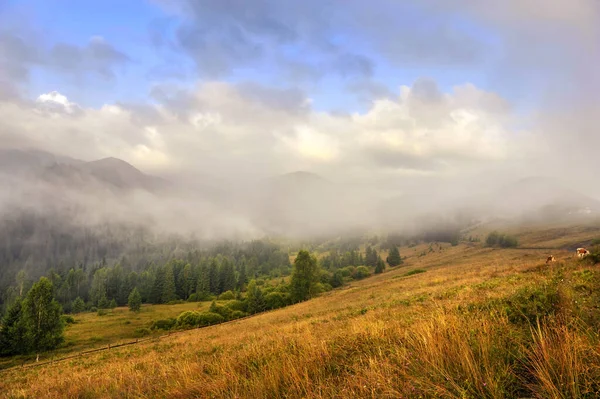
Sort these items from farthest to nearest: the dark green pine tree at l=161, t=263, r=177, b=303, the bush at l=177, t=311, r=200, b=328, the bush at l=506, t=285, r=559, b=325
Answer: the dark green pine tree at l=161, t=263, r=177, b=303 → the bush at l=177, t=311, r=200, b=328 → the bush at l=506, t=285, r=559, b=325

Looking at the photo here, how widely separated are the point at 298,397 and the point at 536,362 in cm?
326

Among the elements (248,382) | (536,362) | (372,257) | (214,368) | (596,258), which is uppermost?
(536,362)

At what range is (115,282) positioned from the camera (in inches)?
5753

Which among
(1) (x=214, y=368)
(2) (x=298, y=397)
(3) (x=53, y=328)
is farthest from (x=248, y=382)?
(3) (x=53, y=328)

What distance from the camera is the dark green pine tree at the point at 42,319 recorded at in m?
52.3

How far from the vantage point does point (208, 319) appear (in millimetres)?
64625

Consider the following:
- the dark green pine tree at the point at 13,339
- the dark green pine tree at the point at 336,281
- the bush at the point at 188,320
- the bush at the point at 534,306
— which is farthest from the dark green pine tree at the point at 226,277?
the bush at the point at 534,306

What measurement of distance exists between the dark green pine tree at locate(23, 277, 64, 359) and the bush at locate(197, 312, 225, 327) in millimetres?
25747

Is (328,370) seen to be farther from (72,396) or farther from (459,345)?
(72,396)

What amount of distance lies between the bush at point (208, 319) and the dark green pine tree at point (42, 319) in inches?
1014

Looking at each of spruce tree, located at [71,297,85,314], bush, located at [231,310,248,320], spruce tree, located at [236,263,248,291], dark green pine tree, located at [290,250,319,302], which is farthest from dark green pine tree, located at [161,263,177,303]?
dark green pine tree, located at [290,250,319,302]

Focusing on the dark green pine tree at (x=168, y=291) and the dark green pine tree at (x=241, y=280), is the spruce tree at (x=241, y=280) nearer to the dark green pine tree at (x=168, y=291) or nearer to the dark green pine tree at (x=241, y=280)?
the dark green pine tree at (x=241, y=280)

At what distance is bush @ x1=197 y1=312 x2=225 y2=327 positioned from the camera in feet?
209

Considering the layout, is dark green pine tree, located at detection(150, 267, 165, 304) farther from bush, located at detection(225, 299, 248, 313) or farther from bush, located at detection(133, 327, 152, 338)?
bush, located at detection(225, 299, 248, 313)
